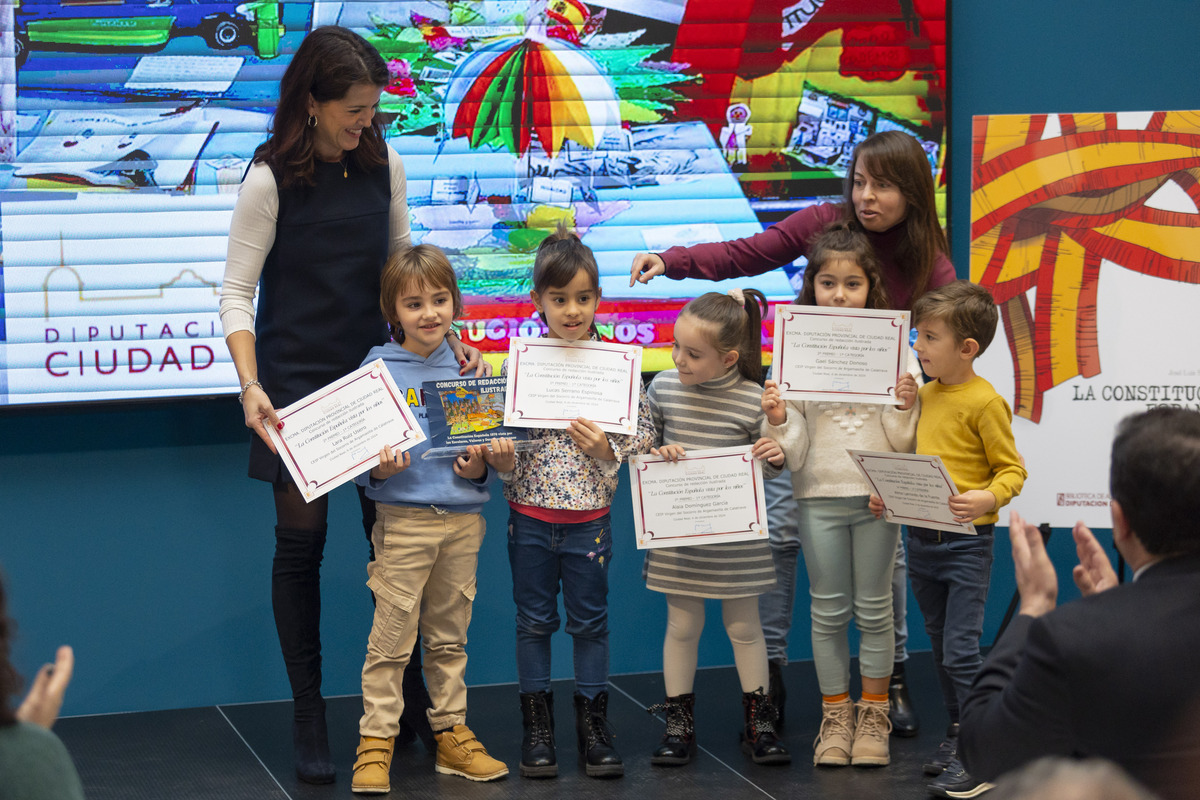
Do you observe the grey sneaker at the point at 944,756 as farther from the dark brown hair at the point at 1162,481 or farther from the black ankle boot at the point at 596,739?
the dark brown hair at the point at 1162,481

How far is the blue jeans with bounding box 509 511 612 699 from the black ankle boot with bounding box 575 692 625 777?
3cm

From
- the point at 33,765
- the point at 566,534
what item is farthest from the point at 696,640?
the point at 33,765

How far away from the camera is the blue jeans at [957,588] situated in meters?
2.77

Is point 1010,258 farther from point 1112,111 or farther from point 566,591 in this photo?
point 566,591

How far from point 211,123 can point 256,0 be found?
1.24 ft

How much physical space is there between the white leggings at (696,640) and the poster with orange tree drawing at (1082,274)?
1.16 m

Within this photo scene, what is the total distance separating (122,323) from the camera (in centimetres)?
332

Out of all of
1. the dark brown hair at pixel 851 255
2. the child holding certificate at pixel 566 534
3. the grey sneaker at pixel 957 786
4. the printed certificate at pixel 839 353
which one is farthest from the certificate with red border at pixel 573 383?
the grey sneaker at pixel 957 786

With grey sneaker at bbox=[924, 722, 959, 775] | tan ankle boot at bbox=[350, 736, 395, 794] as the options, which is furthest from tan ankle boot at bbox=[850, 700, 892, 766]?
tan ankle boot at bbox=[350, 736, 395, 794]

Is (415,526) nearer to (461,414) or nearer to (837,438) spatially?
(461,414)

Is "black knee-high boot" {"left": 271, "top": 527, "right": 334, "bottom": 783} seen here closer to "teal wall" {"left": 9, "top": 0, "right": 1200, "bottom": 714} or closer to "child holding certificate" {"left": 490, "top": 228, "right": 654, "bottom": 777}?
"child holding certificate" {"left": 490, "top": 228, "right": 654, "bottom": 777}

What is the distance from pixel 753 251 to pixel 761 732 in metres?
1.26

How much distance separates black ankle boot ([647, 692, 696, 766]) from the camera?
117 inches

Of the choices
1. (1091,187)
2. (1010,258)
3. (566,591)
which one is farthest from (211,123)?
(1091,187)
